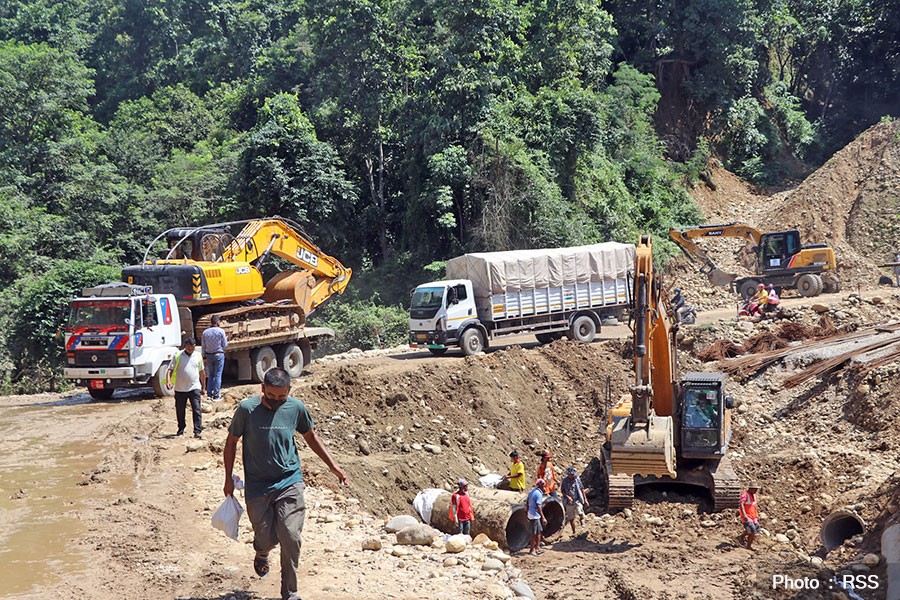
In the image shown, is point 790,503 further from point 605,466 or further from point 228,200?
point 228,200

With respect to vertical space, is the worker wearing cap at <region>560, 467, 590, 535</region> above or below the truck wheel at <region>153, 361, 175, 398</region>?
below

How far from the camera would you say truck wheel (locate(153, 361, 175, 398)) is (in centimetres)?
1936

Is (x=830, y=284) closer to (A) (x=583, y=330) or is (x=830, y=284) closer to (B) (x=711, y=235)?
(B) (x=711, y=235)

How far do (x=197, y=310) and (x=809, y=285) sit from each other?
22411 millimetres

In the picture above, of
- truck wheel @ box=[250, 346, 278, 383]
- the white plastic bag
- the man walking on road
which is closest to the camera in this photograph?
the white plastic bag

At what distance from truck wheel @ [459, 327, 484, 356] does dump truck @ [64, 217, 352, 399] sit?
141 inches

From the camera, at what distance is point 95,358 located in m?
18.7

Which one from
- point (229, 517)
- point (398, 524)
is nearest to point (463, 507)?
point (398, 524)

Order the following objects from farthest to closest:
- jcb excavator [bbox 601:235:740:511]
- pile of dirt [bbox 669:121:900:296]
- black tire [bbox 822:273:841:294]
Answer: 1. pile of dirt [bbox 669:121:900:296]
2. black tire [bbox 822:273:841:294]
3. jcb excavator [bbox 601:235:740:511]

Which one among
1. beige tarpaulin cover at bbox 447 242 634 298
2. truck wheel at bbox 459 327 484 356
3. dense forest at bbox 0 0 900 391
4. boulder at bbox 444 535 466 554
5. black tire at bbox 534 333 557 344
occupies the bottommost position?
boulder at bbox 444 535 466 554

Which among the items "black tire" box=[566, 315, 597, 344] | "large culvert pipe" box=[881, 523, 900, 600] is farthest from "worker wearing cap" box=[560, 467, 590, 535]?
"black tire" box=[566, 315, 597, 344]

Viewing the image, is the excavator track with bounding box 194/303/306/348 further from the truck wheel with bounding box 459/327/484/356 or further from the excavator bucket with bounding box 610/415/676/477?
the excavator bucket with bounding box 610/415/676/477

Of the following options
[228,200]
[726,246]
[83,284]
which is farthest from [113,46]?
[726,246]

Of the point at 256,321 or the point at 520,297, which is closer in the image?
the point at 256,321
